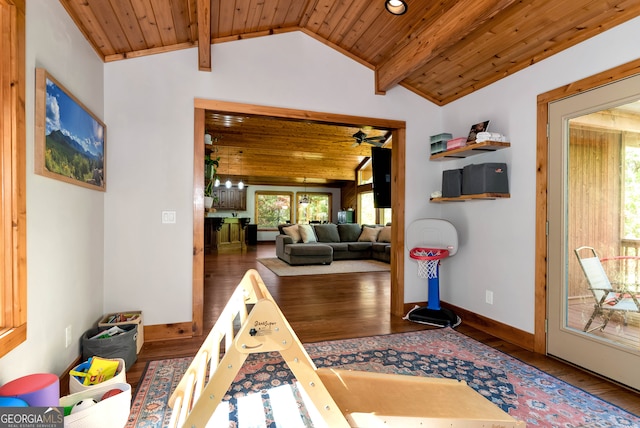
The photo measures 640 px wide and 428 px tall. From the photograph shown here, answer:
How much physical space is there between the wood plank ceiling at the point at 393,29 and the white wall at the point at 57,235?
0.32 meters

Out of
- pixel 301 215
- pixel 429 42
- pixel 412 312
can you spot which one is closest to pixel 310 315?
pixel 412 312

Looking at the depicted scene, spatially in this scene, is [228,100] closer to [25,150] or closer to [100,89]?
[100,89]

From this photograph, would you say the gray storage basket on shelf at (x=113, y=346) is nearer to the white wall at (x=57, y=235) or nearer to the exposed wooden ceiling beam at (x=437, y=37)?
the white wall at (x=57, y=235)

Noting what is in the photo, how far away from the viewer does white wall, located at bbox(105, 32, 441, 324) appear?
9.63 feet

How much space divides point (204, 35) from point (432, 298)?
3460 mm

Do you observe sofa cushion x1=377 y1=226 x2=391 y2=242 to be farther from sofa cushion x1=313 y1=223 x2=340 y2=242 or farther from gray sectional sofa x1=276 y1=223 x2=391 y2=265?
sofa cushion x1=313 y1=223 x2=340 y2=242

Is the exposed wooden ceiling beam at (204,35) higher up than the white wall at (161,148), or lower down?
higher up

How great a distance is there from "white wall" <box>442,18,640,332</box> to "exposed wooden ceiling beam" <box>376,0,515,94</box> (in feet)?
2.60

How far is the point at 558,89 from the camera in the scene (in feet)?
8.64

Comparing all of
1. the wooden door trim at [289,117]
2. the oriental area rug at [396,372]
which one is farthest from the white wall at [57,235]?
the wooden door trim at [289,117]

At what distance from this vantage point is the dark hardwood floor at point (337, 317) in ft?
7.68

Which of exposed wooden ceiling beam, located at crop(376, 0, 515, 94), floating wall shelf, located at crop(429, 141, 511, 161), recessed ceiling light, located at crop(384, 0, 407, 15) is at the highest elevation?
recessed ceiling light, located at crop(384, 0, 407, 15)

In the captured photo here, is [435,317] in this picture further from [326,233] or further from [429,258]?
[326,233]

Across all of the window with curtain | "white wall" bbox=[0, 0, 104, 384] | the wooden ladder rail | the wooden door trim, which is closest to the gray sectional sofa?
the wooden door trim
